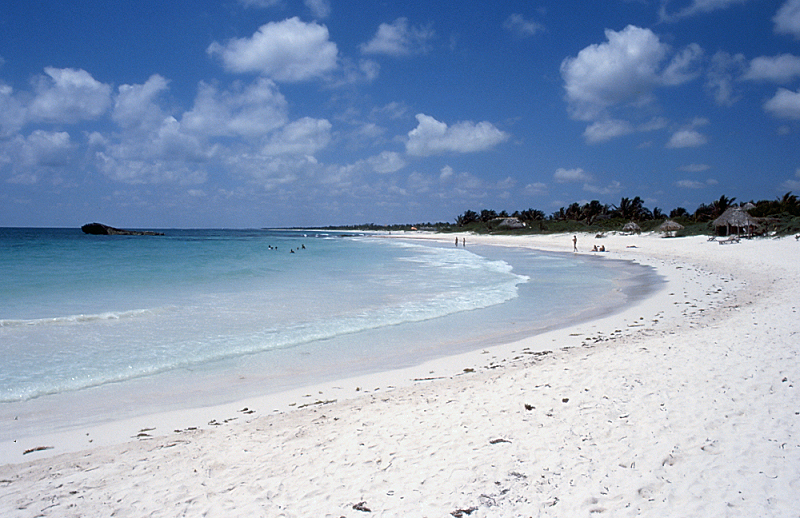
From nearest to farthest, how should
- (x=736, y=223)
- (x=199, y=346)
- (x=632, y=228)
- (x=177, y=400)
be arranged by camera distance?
(x=177, y=400) < (x=199, y=346) < (x=736, y=223) < (x=632, y=228)

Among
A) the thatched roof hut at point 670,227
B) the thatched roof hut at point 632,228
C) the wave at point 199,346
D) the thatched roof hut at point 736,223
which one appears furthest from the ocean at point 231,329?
the thatched roof hut at point 632,228

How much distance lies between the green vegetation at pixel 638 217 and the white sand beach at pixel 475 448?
39916mm

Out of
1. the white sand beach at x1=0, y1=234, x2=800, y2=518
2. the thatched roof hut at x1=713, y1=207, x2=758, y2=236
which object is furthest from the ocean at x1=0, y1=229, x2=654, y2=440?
the thatched roof hut at x1=713, y1=207, x2=758, y2=236

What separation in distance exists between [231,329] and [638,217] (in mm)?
83487

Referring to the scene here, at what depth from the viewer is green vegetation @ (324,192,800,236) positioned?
38062 millimetres

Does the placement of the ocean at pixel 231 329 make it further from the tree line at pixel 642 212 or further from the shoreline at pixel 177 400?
the tree line at pixel 642 212

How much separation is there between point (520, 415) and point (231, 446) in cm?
316

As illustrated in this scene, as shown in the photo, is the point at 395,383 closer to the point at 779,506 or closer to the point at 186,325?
the point at 779,506

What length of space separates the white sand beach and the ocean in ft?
3.85

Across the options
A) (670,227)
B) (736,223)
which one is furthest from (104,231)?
(736,223)

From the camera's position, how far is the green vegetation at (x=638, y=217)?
125ft

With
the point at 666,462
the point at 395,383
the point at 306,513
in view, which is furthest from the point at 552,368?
the point at 306,513

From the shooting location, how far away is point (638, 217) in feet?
256

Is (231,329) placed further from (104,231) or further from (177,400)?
(104,231)
